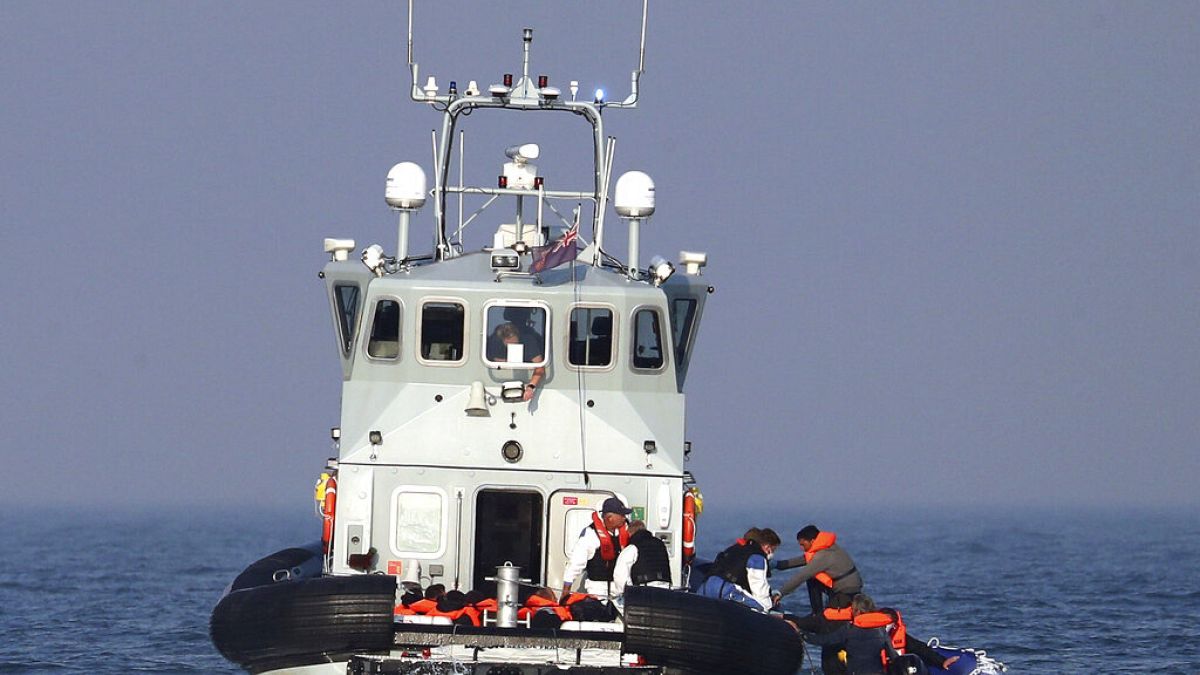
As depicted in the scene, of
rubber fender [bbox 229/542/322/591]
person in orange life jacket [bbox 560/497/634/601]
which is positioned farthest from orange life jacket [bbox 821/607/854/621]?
rubber fender [bbox 229/542/322/591]

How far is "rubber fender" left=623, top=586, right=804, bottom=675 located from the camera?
1247 centimetres

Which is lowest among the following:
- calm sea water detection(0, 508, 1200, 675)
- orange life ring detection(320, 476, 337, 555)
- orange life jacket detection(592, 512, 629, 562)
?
calm sea water detection(0, 508, 1200, 675)

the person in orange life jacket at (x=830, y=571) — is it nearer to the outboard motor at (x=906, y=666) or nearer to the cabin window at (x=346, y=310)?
the outboard motor at (x=906, y=666)

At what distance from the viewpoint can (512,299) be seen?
15484 millimetres

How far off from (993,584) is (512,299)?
806 inches

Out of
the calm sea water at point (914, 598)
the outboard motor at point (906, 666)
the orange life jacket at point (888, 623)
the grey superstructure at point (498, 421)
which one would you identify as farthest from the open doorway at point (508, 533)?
the calm sea water at point (914, 598)

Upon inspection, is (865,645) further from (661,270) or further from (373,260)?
(373,260)

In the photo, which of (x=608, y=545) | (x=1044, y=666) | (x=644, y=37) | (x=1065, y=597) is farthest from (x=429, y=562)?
(x=1065, y=597)

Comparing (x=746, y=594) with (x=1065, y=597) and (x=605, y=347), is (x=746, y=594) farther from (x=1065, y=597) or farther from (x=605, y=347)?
(x=1065, y=597)

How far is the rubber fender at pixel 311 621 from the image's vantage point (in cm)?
1256

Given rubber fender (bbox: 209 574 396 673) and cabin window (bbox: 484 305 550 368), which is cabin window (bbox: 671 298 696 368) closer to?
cabin window (bbox: 484 305 550 368)

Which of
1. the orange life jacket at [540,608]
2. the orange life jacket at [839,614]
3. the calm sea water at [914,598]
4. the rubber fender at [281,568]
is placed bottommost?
the calm sea water at [914,598]

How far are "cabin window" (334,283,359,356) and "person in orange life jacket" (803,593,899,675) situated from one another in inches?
194

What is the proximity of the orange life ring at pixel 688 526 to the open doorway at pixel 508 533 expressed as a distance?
1206 mm
